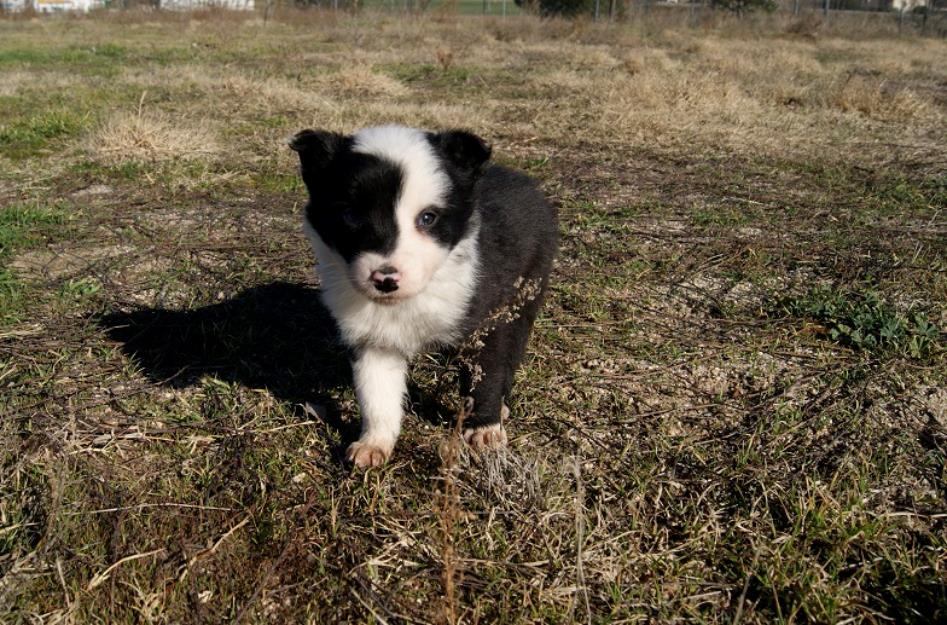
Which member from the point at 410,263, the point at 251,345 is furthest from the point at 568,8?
the point at 410,263

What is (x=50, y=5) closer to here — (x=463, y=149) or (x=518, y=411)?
(x=463, y=149)

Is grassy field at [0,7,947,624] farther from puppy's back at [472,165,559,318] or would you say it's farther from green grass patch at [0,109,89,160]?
puppy's back at [472,165,559,318]

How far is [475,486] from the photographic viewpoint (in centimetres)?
246

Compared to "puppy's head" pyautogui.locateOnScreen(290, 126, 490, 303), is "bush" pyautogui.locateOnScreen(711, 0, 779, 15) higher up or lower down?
higher up

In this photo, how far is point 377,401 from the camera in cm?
267

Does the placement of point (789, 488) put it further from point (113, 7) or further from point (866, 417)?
point (113, 7)

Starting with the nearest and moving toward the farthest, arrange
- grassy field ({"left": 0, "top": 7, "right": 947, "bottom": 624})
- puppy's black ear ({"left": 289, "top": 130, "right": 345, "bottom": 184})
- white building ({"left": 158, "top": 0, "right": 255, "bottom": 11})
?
grassy field ({"left": 0, "top": 7, "right": 947, "bottom": 624})
puppy's black ear ({"left": 289, "top": 130, "right": 345, "bottom": 184})
white building ({"left": 158, "top": 0, "right": 255, "bottom": 11})

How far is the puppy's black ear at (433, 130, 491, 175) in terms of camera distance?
2.58 m

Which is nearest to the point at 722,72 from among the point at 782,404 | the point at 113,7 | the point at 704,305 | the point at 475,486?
the point at 704,305

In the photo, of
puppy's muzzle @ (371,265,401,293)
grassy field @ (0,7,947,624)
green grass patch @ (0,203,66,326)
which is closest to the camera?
grassy field @ (0,7,947,624)

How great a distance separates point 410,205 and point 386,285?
304 millimetres

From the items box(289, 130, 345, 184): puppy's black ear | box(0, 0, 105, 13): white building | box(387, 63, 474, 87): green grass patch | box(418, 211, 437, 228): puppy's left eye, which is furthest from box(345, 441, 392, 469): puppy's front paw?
box(0, 0, 105, 13): white building

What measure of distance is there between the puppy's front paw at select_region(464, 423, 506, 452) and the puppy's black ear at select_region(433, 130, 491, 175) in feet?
3.28

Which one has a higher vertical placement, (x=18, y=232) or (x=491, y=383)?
(x=18, y=232)
